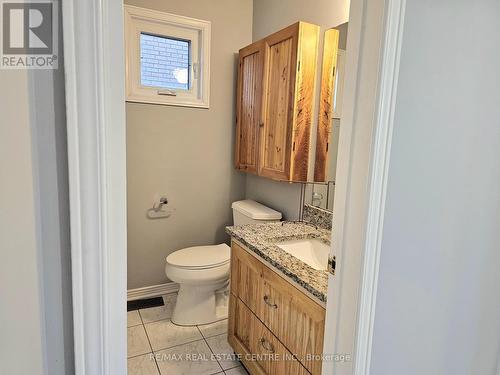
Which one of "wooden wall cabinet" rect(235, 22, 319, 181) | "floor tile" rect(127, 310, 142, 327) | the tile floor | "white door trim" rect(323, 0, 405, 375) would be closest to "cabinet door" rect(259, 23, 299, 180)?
"wooden wall cabinet" rect(235, 22, 319, 181)

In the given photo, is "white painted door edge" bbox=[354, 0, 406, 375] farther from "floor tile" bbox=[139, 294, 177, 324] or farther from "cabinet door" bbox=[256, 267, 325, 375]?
"floor tile" bbox=[139, 294, 177, 324]

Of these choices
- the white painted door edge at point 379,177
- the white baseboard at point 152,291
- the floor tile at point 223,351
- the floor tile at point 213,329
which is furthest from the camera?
the white baseboard at point 152,291

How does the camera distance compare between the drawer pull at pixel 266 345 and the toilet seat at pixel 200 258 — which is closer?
the drawer pull at pixel 266 345

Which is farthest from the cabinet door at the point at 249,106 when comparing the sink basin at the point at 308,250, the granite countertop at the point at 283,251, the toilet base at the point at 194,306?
the toilet base at the point at 194,306

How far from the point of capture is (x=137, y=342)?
201 cm

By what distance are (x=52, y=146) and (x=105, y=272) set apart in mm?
233

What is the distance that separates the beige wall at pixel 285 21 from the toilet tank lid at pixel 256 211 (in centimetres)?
7

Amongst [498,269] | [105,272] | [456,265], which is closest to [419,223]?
[456,265]

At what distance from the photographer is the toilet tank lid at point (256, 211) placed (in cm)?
218

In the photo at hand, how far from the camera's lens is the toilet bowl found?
2098 mm

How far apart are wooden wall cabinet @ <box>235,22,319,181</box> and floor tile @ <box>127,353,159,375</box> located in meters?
1.29

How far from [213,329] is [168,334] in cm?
29

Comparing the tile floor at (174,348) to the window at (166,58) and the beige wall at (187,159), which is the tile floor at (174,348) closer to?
the beige wall at (187,159)

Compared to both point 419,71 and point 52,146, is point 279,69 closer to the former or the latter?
point 419,71
